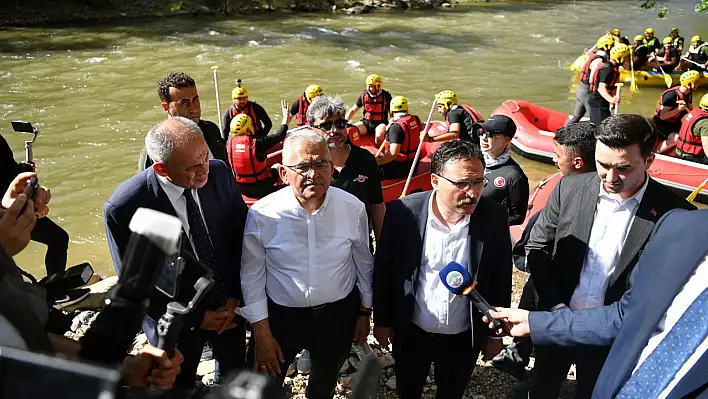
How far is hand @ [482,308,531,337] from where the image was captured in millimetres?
2592

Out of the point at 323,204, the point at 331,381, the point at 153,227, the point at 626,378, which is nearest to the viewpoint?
the point at 153,227

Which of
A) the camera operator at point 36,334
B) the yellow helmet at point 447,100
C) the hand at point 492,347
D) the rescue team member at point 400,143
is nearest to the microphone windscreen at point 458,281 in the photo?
the hand at point 492,347

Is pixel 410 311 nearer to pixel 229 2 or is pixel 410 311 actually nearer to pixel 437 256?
pixel 437 256

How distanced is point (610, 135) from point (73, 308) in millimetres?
4155

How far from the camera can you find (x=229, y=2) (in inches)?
1040

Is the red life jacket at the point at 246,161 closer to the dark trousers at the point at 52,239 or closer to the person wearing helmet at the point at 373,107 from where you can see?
the dark trousers at the point at 52,239

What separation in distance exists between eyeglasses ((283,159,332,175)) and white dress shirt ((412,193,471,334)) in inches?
23.2

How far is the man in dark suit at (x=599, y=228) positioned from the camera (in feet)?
9.32

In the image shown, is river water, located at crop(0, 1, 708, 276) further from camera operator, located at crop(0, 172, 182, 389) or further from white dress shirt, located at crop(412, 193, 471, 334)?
camera operator, located at crop(0, 172, 182, 389)

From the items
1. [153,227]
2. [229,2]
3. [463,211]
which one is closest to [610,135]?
[463,211]

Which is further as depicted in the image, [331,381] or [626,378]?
[331,381]

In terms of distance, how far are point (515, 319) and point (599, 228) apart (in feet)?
2.52

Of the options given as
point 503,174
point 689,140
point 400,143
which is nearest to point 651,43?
point 689,140

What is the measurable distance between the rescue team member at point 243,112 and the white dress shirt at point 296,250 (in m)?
4.82
